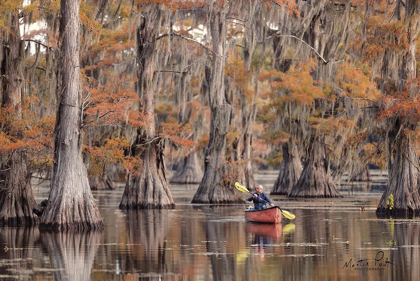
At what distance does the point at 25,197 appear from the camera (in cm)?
2739

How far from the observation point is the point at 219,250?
776 inches

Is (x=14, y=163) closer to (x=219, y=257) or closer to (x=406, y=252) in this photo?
(x=219, y=257)

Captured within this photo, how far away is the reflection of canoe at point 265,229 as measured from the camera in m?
24.2

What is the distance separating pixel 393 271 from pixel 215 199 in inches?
961

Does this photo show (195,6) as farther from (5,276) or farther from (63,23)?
(5,276)

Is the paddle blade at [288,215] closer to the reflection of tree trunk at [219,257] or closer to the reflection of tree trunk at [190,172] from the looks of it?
the reflection of tree trunk at [219,257]

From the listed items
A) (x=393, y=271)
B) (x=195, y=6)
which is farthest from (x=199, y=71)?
(x=393, y=271)

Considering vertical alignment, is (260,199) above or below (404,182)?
below
